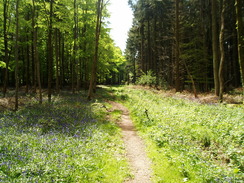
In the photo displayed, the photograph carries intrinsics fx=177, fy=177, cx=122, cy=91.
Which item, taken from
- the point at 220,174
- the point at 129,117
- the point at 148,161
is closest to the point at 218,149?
the point at 220,174

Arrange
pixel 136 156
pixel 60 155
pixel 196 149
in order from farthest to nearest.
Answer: pixel 136 156 → pixel 196 149 → pixel 60 155

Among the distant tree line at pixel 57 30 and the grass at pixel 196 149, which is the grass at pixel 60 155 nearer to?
the grass at pixel 196 149

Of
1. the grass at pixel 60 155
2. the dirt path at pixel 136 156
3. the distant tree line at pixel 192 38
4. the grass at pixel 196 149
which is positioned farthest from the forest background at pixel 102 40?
the dirt path at pixel 136 156

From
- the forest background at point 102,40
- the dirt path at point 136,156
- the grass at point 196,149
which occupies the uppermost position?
the forest background at point 102,40

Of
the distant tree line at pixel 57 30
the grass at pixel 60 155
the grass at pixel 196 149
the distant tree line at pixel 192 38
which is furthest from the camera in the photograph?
the distant tree line at pixel 192 38

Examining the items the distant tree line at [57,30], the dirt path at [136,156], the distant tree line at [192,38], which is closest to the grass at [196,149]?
the dirt path at [136,156]

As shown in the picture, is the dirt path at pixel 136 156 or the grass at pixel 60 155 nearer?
the grass at pixel 60 155

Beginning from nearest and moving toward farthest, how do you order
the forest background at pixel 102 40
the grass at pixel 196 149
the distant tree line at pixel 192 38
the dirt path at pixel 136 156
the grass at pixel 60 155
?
the grass at pixel 60 155 → the grass at pixel 196 149 → the dirt path at pixel 136 156 → the forest background at pixel 102 40 → the distant tree line at pixel 192 38

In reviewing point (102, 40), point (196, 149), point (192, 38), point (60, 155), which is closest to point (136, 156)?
point (196, 149)

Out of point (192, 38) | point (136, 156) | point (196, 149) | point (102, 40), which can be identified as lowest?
point (136, 156)

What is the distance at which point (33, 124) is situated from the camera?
994cm

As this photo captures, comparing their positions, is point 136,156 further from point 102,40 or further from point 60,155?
point 102,40

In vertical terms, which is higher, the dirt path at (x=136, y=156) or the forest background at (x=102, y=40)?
the forest background at (x=102, y=40)

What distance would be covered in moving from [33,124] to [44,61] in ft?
102
